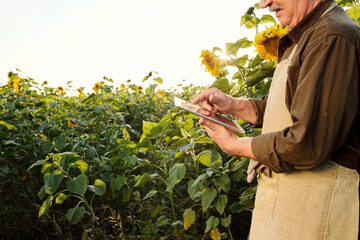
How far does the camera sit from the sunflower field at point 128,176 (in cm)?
214

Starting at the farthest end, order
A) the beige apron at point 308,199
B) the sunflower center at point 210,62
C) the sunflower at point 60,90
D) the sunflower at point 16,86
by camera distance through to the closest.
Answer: the sunflower at point 60,90, the sunflower at point 16,86, the sunflower center at point 210,62, the beige apron at point 308,199

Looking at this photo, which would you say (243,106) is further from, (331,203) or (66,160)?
(66,160)

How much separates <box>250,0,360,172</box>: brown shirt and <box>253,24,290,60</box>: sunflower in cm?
75

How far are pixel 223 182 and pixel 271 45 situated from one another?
0.88m

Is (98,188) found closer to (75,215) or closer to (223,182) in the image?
(75,215)

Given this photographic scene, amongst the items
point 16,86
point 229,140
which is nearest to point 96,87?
point 16,86

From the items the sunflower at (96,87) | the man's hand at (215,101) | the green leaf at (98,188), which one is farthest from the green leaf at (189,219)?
the sunflower at (96,87)

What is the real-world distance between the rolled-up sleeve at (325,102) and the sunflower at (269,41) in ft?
2.79

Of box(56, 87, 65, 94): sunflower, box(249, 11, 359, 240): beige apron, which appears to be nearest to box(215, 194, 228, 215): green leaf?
box(249, 11, 359, 240): beige apron

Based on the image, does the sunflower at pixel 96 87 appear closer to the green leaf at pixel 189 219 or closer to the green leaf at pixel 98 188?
the green leaf at pixel 98 188

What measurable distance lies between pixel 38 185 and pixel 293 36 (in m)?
2.94

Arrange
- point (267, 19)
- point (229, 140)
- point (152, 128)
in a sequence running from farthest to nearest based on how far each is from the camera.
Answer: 1. point (152, 128)
2. point (267, 19)
3. point (229, 140)

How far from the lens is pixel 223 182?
2129 millimetres

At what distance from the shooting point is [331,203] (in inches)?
40.3
